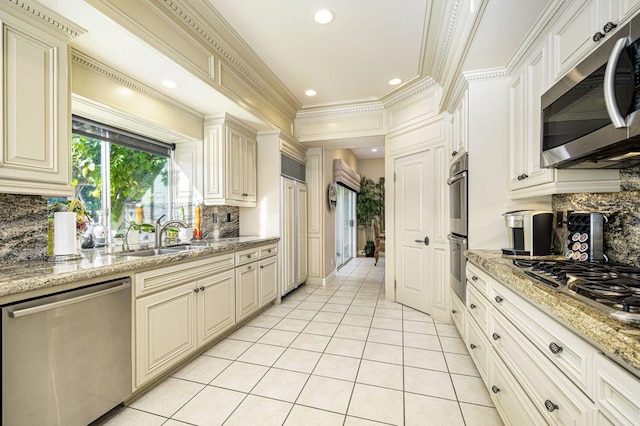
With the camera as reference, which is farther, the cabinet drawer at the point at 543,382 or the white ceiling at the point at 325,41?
the white ceiling at the point at 325,41

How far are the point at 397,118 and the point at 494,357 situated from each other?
3.04 meters

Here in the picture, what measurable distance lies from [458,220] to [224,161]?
2496 mm

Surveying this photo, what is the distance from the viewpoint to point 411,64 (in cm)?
304

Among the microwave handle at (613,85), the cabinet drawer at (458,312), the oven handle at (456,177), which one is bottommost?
the cabinet drawer at (458,312)

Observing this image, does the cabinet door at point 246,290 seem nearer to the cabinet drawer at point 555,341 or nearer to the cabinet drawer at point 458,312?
the cabinet drawer at point 458,312

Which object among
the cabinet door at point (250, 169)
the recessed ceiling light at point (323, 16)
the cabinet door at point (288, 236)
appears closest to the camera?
the recessed ceiling light at point (323, 16)

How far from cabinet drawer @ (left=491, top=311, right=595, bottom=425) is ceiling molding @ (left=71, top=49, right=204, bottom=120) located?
3.08 metres

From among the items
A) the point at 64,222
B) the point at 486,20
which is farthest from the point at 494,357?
the point at 64,222

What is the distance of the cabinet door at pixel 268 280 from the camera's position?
10.7ft

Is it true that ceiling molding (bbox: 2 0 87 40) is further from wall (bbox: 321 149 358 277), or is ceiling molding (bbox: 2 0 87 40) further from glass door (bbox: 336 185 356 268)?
glass door (bbox: 336 185 356 268)

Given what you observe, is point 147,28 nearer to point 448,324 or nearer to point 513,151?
point 513,151

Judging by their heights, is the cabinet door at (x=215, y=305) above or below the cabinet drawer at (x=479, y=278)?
below

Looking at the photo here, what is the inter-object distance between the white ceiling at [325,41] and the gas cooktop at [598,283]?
150 centimetres

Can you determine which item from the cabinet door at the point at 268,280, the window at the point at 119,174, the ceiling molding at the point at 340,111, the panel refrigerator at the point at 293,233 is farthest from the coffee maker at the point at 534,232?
the window at the point at 119,174
